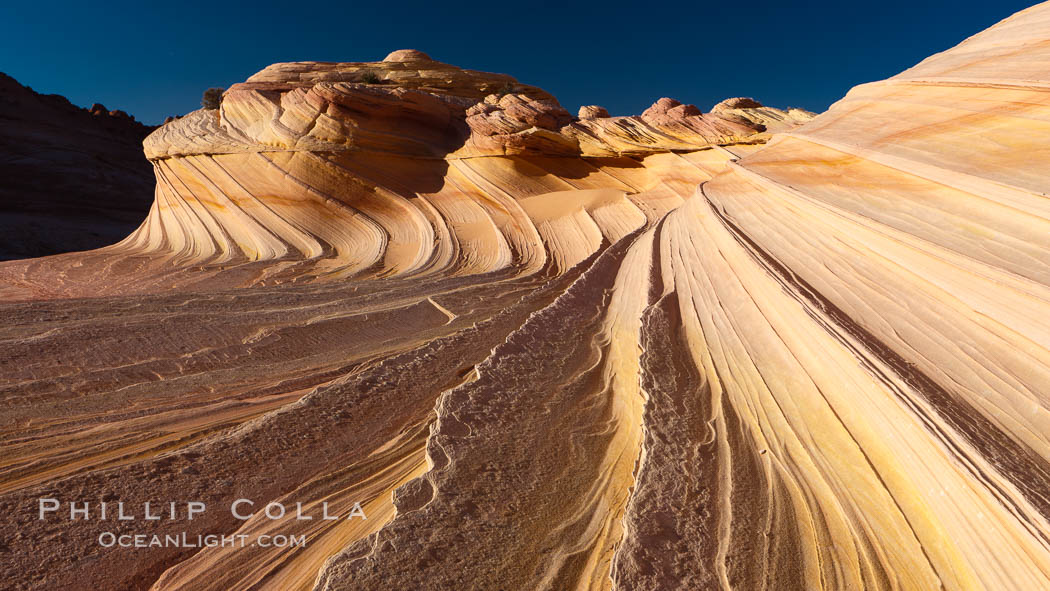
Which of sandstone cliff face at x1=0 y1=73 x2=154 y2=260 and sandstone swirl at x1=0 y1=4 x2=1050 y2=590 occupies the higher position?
sandstone cliff face at x1=0 y1=73 x2=154 y2=260

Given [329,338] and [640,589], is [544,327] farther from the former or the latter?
[640,589]

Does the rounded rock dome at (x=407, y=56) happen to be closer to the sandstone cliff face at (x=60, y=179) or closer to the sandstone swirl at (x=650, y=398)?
the sandstone cliff face at (x=60, y=179)

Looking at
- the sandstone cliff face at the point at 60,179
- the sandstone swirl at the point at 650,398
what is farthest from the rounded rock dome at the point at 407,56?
the sandstone swirl at the point at 650,398

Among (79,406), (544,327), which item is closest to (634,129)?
(544,327)

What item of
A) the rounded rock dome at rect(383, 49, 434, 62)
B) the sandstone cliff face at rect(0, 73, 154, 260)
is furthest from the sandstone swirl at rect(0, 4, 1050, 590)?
the sandstone cliff face at rect(0, 73, 154, 260)

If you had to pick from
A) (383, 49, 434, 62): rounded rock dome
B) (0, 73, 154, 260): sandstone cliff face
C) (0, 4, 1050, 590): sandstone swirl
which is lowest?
(0, 4, 1050, 590): sandstone swirl

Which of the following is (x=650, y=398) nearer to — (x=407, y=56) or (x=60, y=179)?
(x=407, y=56)

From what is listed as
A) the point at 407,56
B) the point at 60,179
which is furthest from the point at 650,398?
the point at 60,179

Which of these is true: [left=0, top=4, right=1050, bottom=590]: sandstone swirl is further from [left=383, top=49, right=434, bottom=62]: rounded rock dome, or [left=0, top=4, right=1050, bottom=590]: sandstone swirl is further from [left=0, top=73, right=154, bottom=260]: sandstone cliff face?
[left=0, top=73, right=154, bottom=260]: sandstone cliff face
